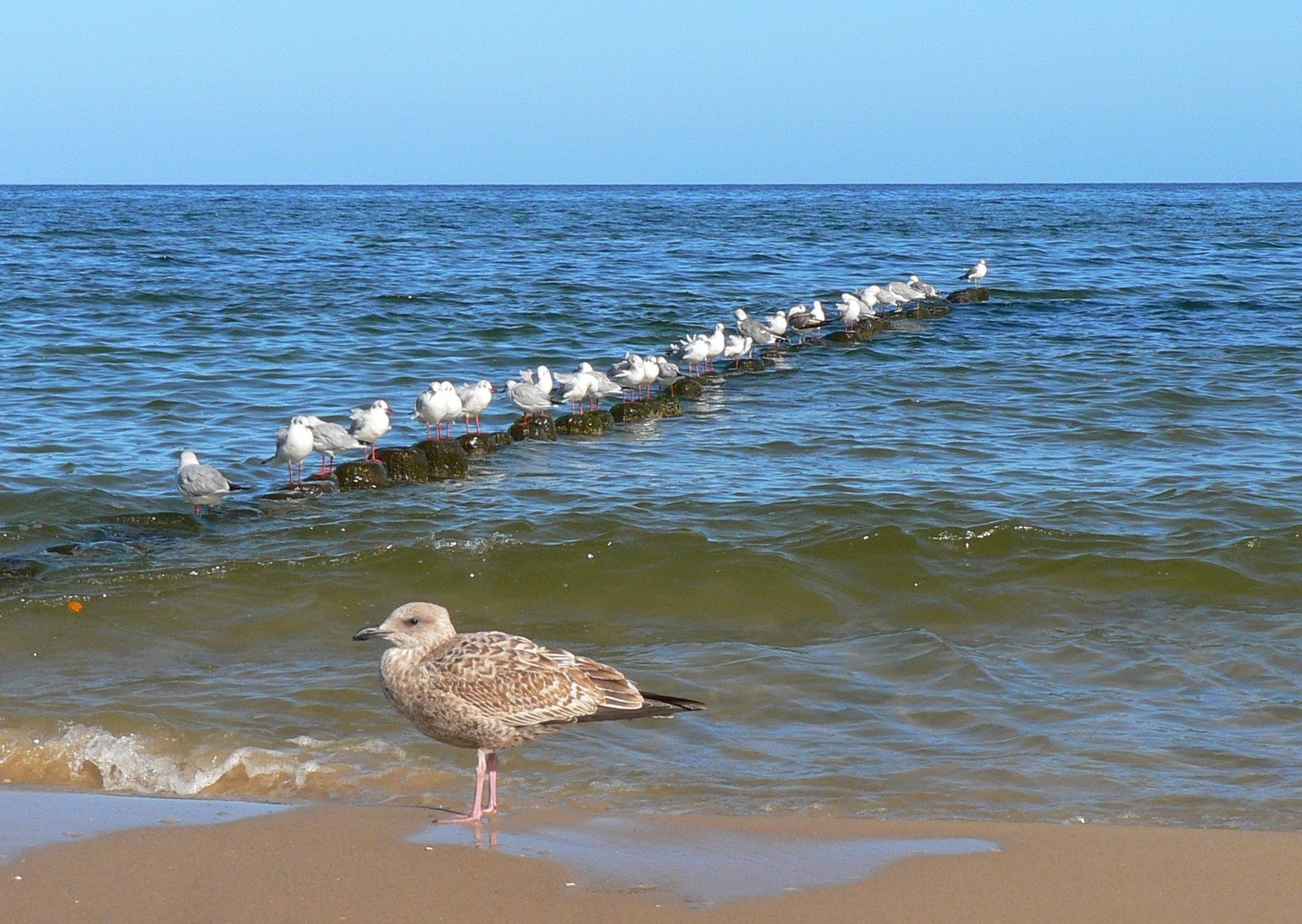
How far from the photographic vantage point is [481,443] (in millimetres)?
11641

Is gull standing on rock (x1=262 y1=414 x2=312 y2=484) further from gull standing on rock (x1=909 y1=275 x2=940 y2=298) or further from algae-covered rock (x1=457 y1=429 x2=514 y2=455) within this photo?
gull standing on rock (x1=909 y1=275 x2=940 y2=298)

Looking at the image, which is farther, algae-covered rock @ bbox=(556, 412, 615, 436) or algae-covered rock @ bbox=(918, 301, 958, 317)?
algae-covered rock @ bbox=(918, 301, 958, 317)

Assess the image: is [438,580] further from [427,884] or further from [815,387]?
[815,387]

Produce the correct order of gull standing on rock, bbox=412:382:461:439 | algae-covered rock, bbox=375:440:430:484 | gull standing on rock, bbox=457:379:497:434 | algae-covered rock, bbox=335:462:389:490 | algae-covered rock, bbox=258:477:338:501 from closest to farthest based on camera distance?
algae-covered rock, bbox=258:477:338:501 < algae-covered rock, bbox=335:462:389:490 < algae-covered rock, bbox=375:440:430:484 < gull standing on rock, bbox=412:382:461:439 < gull standing on rock, bbox=457:379:497:434

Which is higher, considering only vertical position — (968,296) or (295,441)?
(295,441)

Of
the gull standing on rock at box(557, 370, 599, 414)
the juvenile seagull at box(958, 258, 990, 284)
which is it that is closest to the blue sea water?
the gull standing on rock at box(557, 370, 599, 414)

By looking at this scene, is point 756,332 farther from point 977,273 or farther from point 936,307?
point 977,273

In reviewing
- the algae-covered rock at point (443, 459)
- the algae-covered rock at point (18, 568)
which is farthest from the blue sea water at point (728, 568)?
the algae-covered rock at point (443, 459)

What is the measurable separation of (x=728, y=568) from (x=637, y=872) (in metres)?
3.99

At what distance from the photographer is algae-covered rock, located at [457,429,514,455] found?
37.8 ft

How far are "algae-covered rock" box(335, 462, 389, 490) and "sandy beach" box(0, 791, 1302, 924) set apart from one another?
569 cm

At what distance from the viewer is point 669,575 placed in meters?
8.06

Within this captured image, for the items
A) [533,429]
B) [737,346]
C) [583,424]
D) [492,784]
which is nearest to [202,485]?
[533,429]

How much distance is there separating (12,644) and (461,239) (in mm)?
31791
